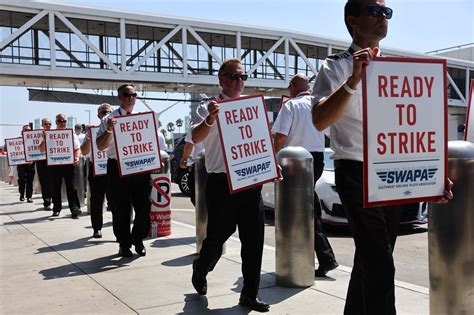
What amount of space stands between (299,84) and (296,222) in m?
1.64

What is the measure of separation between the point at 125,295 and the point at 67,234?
407 cm

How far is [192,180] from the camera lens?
745cm

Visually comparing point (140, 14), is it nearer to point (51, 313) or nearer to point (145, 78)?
point (145, 78)

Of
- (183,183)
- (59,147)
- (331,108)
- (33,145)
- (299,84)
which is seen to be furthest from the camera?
(183,183)

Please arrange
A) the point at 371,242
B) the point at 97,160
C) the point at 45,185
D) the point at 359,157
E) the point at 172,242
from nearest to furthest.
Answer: the point at 371,242 → the point at 359,157 → the point at 172,242 → the point at 97,160 → the point at 45,185

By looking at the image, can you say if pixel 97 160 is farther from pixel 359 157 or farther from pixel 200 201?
pixel 359 157

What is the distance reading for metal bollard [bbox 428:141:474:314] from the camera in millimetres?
3264

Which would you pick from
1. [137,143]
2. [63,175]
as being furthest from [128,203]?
[63,175]

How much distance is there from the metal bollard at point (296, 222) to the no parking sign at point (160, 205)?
325 centimetres

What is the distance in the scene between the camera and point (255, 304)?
418 cm

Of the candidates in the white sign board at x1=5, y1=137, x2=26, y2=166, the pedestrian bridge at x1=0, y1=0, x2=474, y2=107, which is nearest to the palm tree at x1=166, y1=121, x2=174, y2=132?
the pedestrian bridge at x1=0, y1=0, x2=474, y2=107

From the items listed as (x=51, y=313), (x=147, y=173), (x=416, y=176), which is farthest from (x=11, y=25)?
(x=416, y=176)

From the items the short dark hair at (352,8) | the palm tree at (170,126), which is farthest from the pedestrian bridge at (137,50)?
the palm tree at (170,126)

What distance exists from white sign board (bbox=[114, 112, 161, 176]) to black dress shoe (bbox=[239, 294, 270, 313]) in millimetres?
2667
